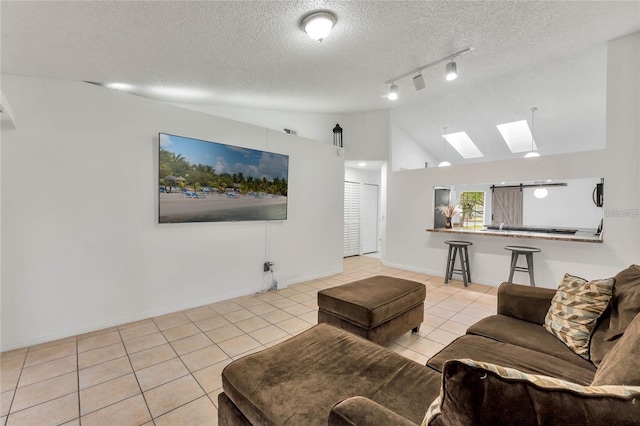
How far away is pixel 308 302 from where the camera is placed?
3699 millimetres

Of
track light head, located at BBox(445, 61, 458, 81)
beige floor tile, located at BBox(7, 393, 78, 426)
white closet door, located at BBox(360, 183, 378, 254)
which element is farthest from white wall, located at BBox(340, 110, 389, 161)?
beige floor tile, located at BBox(7, 393, 78, 426)

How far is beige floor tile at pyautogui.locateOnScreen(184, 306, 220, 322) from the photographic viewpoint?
10.4 ft

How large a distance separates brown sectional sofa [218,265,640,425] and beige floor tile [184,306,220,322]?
2011 millimetres

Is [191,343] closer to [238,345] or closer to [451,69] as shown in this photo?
[238,345]

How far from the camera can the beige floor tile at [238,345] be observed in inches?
96.6

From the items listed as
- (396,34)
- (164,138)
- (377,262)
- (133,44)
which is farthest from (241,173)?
(377,262)

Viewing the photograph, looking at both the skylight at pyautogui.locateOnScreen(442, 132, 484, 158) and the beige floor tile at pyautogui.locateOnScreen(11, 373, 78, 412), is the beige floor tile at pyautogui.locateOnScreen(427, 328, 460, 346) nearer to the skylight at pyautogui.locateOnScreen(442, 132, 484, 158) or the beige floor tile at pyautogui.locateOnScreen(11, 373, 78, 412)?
the beige floor tile at pyautogui.locateOnScreen(11, 373, 78, 412)

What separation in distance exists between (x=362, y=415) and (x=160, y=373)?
1965 millimetres

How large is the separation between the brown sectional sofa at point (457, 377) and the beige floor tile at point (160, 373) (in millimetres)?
974

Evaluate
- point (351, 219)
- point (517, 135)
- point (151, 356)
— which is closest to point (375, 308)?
point (151, 356)

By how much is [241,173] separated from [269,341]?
2191mm

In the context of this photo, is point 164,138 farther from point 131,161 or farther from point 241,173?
point 241,173

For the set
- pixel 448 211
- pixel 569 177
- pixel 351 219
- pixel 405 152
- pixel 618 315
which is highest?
pixel 405 152

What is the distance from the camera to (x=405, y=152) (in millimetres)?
6371
